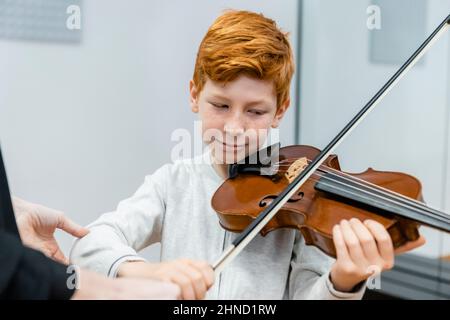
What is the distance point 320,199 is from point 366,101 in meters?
0.79

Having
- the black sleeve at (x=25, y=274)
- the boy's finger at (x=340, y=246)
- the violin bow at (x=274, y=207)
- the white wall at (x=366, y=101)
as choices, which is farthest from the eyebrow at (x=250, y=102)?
the white wall at (x=366, y=101)

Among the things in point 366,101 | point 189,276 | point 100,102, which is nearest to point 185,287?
point 189,276

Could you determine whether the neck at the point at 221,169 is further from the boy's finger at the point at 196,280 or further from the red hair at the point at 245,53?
the boy's finger at the point at 196,280

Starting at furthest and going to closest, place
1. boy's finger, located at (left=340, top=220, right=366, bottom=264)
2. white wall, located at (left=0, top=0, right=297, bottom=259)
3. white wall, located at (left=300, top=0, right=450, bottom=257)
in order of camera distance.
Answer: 1. white wall, located at (left=300, top=0, right=450, bottom=257)
2. white wall, located at (left=0, top=0, right=297, bottom=259)
3. boy's finger, located at (left=340, top=220, right=366, bottom=264)

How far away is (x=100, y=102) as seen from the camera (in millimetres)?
1045

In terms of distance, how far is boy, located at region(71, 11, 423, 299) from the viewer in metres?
0.68

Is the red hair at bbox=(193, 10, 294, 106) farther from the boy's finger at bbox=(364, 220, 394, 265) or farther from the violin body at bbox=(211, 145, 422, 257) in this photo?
the boy's finger at bbox=(364, 220, 394, 265)

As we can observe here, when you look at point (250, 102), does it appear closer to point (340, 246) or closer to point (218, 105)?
point (218, 105)

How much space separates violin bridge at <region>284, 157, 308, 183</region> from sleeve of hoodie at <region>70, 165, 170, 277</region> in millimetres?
168

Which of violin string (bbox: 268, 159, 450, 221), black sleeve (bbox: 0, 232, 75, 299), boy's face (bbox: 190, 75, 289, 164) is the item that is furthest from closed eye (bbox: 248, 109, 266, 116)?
black sleeve (bbox: 0, 232, 75, 299)

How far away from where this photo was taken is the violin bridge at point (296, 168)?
712mm

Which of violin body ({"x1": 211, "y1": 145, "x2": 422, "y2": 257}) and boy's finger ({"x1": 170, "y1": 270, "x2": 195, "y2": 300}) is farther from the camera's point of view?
violin body ({"x1": 211, "y1": 145, "x2": 422, "y2": 257})

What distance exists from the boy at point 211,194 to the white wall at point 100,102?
309 mm
